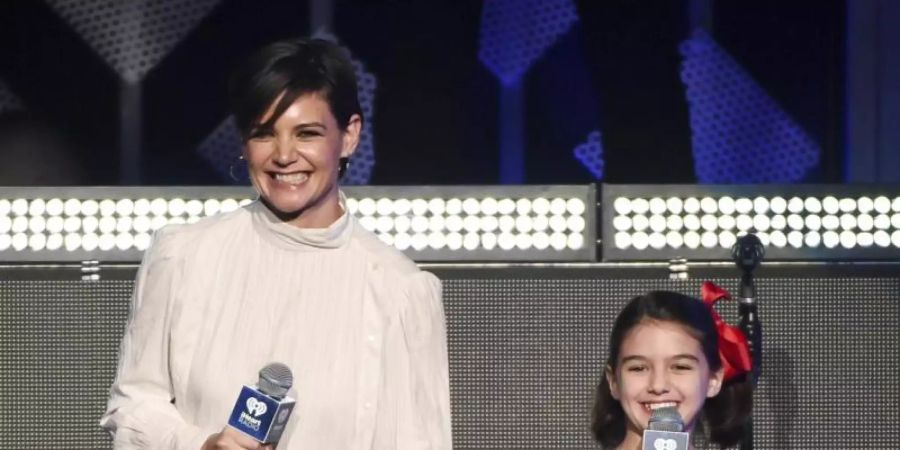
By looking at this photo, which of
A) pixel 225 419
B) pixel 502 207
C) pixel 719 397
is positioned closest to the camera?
pixel 225 419

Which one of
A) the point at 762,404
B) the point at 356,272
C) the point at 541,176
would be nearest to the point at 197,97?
the point at 541,176

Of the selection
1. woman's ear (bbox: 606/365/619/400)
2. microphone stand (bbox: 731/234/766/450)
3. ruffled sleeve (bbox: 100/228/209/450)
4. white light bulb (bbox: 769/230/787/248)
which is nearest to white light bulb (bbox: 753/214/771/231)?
white light bulb (bbox: 769/230/787/248)

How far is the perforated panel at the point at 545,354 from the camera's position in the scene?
359cm

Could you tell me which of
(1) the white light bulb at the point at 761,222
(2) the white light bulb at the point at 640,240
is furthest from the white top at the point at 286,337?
(1) the white light bulb at the point at 761,222

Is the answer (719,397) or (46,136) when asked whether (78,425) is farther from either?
(719,397)

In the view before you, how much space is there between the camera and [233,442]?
1848mm

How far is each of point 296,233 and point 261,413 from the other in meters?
0.36

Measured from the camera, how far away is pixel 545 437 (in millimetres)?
3611

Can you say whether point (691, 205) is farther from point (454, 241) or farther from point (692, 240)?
point (454, 241)

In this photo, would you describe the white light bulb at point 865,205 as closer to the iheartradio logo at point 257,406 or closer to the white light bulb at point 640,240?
the white light bulb at point 640,240

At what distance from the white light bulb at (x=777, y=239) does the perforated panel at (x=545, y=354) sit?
89 millimetres

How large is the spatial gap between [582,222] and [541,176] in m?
1.02

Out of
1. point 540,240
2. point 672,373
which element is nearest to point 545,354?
point 540,240

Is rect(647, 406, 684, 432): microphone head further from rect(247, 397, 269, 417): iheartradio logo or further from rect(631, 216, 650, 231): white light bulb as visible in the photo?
rect(631, 216, 650, 231): white light bulb
